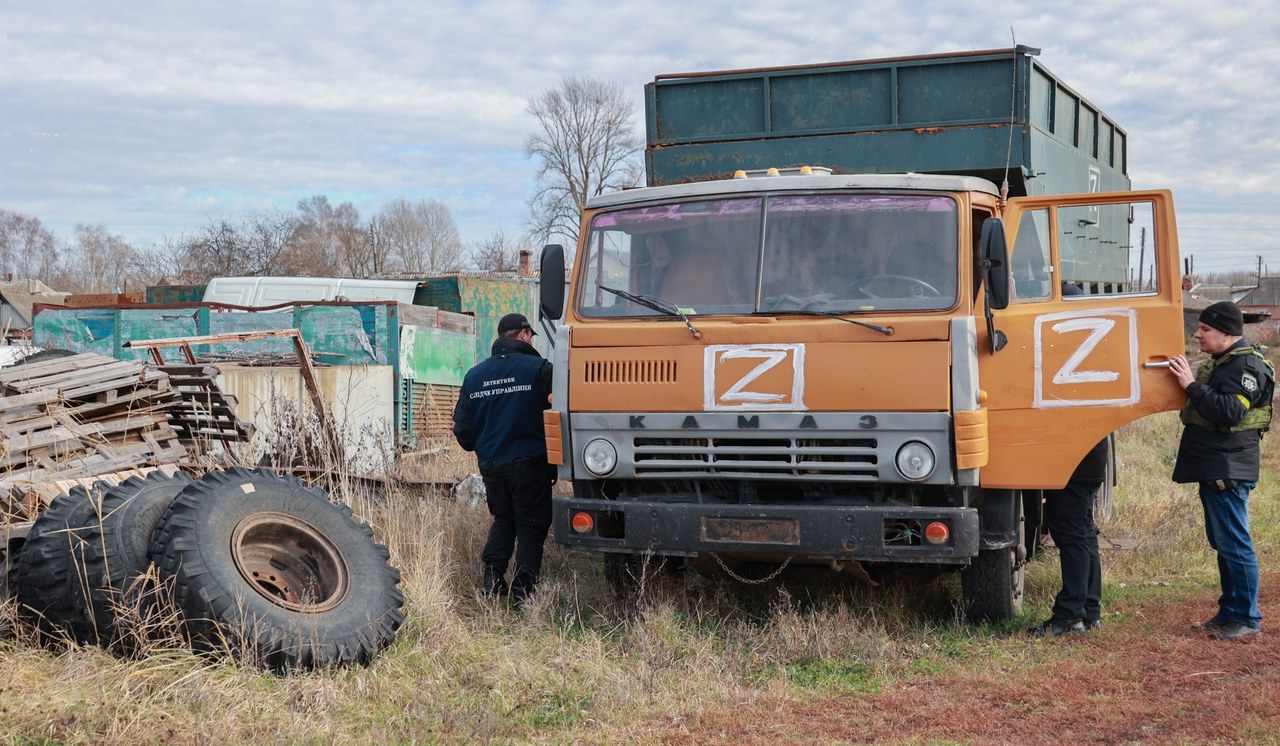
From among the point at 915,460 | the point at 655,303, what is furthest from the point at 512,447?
the point at 915,460

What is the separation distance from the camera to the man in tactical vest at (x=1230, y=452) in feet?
18.2

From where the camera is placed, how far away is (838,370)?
536 centimetres

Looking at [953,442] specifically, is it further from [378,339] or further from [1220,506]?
[378,339]

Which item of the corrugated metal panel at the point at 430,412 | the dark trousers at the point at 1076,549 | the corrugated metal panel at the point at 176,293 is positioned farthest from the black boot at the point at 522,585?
the corrugated metal panel at the point at 176,293

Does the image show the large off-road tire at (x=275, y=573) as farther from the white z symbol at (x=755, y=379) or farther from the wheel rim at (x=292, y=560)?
the white z symbol at (x=755, y=379)

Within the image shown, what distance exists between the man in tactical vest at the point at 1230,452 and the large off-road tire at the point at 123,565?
4.91 m

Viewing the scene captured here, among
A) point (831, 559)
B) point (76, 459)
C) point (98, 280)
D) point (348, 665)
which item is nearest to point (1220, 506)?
point (831, 559)

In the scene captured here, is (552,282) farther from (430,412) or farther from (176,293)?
(176,293)

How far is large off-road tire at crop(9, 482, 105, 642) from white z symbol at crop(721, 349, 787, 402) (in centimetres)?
302

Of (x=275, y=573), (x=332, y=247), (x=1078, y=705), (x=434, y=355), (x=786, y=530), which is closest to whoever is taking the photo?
(x=1078, y=705)

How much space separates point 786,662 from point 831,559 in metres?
0.55

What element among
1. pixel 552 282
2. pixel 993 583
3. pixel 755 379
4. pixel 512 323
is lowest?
pixel 993 583

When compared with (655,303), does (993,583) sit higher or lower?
lower

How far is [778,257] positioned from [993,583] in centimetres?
206
